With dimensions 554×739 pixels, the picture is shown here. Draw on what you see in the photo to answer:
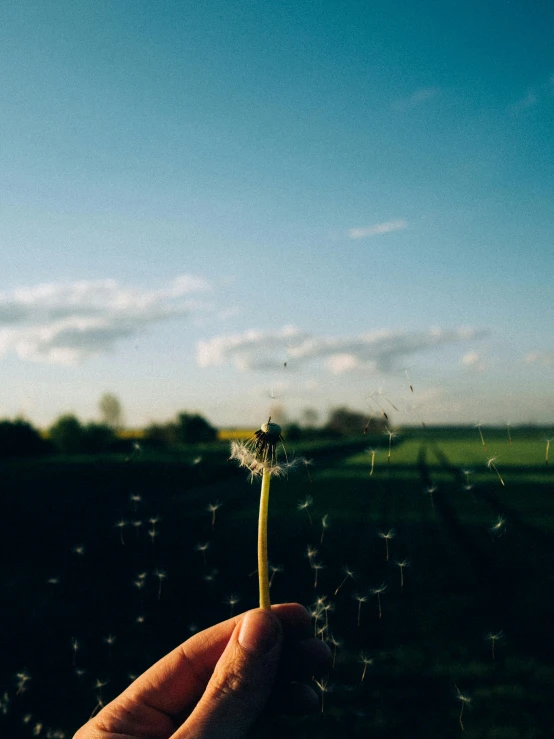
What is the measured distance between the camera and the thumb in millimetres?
2375

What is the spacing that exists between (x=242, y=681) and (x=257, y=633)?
22 cm

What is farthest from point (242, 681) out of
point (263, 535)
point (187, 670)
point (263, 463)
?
point (263, 463)

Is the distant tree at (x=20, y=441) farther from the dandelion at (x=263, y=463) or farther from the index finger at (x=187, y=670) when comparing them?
the dandelion at (x=263, y=463)

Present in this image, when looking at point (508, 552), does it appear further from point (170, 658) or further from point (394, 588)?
point (170, 658)

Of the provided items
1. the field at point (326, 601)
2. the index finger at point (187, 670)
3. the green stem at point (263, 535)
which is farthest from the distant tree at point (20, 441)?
the green stem at point (263, 535)

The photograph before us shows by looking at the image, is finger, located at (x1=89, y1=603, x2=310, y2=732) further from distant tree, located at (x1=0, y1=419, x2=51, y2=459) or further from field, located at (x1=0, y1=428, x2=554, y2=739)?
distant tree, located at (x1=0, y1=419, x2=51, y2=459)

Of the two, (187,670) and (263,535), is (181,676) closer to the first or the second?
(187,670)

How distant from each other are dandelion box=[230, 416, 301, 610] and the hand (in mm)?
703


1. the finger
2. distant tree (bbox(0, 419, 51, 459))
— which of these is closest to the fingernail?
the finger

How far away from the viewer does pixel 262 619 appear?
253cm

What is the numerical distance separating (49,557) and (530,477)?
25.5m

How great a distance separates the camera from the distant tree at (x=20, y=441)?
4350cm

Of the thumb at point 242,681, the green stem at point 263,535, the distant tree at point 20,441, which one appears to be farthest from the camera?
the distant tree at point 20,441

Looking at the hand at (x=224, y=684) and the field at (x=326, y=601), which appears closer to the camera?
the hand at (x=224, y=684)
